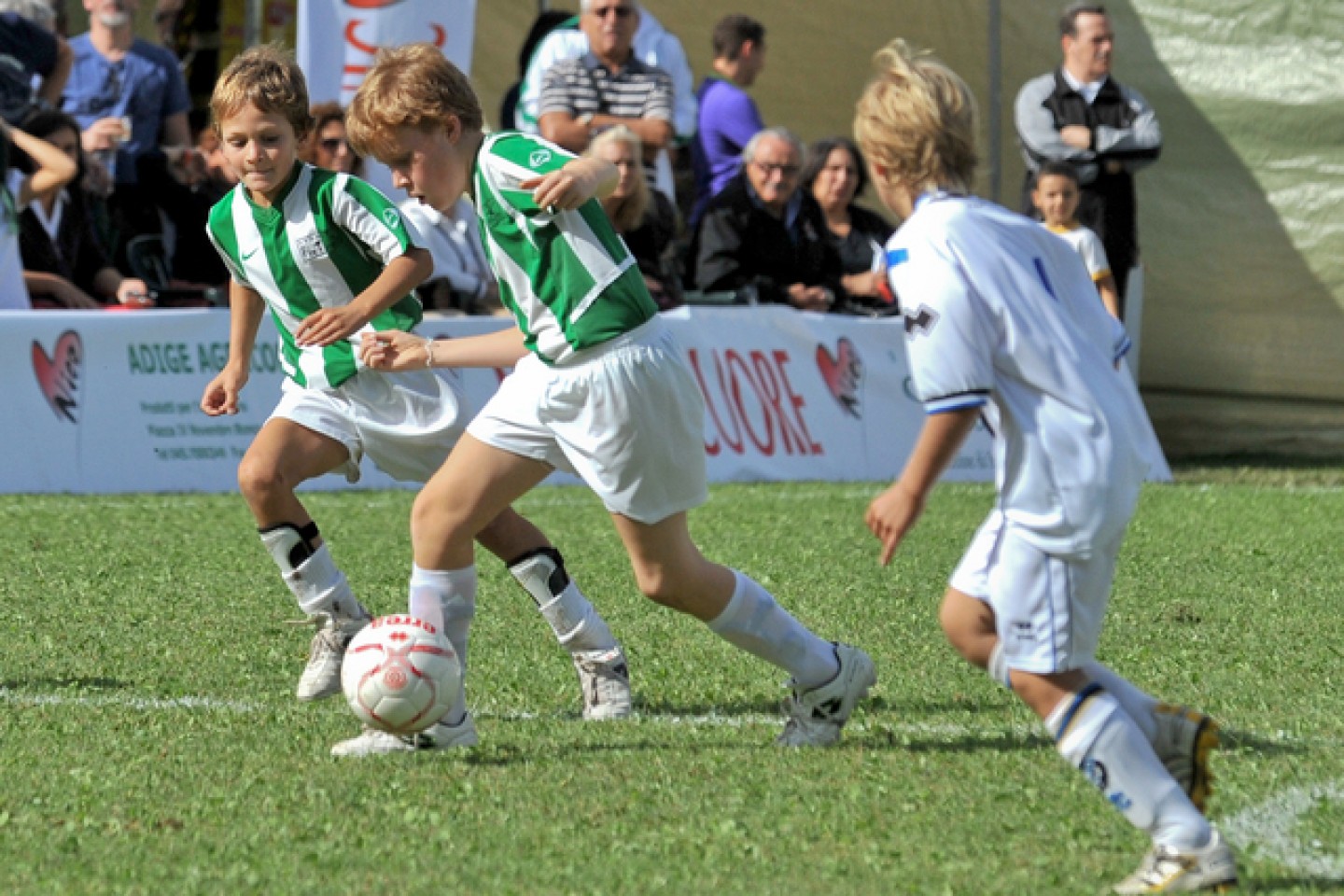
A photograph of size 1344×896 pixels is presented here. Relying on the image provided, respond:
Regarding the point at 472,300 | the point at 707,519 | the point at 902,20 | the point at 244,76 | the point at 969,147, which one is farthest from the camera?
the point at 902,20

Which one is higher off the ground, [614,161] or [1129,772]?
[1129,772]

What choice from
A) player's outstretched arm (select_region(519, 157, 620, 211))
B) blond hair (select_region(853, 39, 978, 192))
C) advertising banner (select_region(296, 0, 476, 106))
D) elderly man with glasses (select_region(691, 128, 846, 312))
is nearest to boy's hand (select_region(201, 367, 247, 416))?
player's outstretched arm (select_region(519, 157, 620, 211))

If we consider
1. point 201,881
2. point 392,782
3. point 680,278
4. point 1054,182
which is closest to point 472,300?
point 680,278

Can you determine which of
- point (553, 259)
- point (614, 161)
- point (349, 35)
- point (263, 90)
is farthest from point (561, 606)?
point (349, 35)

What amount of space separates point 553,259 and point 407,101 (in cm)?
51

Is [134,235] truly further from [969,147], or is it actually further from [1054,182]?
[969,147]

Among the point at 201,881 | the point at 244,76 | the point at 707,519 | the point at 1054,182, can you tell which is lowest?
the point at 707,519

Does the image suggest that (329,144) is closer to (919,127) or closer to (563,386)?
(563,386)

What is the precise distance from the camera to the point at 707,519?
979 centimetres

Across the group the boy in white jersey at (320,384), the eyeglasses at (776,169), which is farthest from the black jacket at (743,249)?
the boy in white jersey at (320,384)

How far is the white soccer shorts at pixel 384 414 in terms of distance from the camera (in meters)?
5.64

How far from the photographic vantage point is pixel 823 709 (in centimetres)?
486

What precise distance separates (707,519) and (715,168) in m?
4.28

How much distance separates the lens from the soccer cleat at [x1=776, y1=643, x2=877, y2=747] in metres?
4.86
